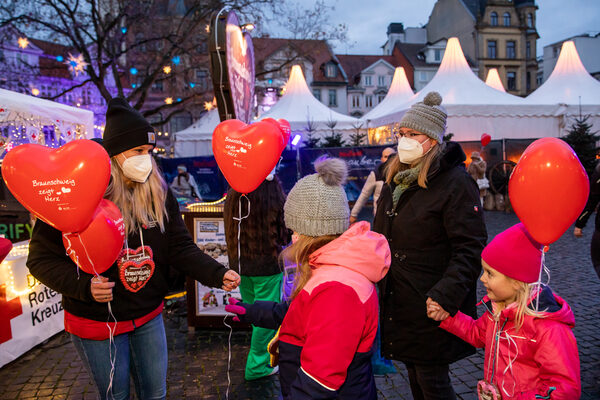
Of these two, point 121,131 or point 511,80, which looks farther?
point 511,80

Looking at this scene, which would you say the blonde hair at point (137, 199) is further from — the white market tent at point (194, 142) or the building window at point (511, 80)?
the building window at point (511, 80)

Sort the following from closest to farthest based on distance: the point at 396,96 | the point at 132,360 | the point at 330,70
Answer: the point at 132,360, the point at 396,96, the point at 330,70

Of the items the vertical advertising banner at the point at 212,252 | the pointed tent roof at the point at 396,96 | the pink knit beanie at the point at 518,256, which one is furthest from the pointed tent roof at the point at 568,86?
the pink knit beanie at the point at 518,256

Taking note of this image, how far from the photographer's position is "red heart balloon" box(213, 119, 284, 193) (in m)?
2.28

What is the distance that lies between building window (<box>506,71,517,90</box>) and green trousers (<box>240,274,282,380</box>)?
47109 mm

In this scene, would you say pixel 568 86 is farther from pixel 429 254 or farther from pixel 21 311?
pixel 21 311

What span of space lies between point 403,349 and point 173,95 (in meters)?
17.2

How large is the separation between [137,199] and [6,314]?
9.56 ft

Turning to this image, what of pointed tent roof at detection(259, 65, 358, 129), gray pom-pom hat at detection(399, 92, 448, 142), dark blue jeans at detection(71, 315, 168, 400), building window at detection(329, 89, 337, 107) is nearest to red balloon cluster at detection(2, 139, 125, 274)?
dark blue jeans at detection(71, 315, 168, 400)

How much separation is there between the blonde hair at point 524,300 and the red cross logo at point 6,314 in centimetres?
439

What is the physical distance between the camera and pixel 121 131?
2.20m

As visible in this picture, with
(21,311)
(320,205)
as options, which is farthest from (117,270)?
(21,311)

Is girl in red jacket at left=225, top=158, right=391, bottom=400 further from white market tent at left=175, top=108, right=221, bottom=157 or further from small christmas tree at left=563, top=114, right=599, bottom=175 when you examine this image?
white market tent at left=175, top=108, right=221, bottom=157

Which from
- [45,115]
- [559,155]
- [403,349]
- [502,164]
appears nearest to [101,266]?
[403,349]
